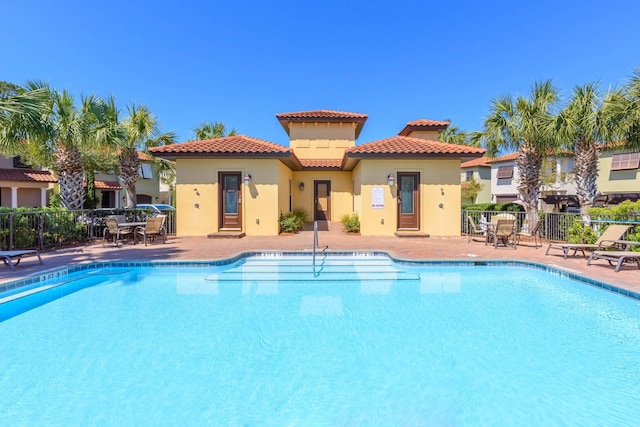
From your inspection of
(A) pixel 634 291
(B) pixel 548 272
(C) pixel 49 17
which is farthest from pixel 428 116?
(C) pixel 49 17

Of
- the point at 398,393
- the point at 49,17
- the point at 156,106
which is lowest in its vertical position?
the point at 398,393

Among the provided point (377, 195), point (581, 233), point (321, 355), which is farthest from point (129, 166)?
point (581, 233)

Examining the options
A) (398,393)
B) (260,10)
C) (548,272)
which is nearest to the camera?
(398,393)

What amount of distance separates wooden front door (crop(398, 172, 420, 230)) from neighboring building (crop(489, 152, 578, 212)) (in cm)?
1703

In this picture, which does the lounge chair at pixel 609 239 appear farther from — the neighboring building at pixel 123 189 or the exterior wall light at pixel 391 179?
the neighboring building at pixel 123 189

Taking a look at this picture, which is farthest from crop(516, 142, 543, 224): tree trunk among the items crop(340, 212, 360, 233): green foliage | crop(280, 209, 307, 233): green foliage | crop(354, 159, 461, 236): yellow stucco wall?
crop(280, 209, 307, 233): green foliage

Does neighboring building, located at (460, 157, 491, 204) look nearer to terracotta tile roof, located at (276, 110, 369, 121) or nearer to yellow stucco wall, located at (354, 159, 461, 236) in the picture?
terracotta tile roof, located at (276, 110, 369, 121)

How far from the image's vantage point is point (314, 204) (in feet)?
66.4

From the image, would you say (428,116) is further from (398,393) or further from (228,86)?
(398,393)

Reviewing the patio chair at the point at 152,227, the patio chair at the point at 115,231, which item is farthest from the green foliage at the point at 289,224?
the patio chair at the point at 115,231

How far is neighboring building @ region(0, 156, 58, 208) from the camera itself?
27.7 meters

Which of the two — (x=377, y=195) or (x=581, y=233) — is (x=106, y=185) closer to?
(x=377, y=195)

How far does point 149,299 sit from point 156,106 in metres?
13.9

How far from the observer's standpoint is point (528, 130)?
14.6 meters
